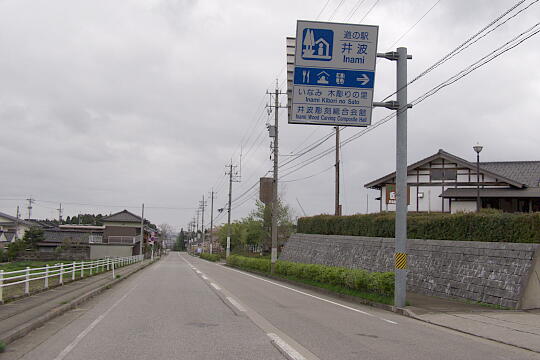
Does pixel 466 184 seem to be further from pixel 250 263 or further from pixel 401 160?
pixel 250 263

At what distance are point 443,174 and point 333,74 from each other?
20.9 meters

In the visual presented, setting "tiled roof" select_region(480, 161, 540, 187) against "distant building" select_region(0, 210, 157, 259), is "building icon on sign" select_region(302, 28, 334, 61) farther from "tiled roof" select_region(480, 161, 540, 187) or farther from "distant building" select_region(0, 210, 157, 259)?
"distant building" select_region(0, 210, 157, 259)

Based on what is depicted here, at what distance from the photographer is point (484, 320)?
1188 centimetres

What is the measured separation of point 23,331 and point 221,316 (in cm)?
430

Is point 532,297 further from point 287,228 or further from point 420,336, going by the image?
point 287,228

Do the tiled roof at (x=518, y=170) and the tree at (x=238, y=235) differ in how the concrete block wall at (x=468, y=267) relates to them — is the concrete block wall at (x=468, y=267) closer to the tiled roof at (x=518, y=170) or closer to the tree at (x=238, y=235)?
the tiled roof at (x=518, y=170)

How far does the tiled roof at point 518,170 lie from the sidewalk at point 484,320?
19716 millimetres

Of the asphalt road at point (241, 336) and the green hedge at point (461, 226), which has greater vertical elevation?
the green hedge at point (461, 226)

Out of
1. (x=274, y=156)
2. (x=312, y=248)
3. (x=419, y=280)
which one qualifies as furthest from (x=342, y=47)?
(x=312, y=248)

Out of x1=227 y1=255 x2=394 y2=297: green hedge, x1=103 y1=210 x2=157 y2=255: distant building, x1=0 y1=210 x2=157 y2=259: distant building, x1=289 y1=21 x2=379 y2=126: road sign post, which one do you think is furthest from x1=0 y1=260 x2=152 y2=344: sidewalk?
x1=103 y1=210 x2=157 y2=255: distant building

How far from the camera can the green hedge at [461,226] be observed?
1492cm

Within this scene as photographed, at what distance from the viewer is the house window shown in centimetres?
3164

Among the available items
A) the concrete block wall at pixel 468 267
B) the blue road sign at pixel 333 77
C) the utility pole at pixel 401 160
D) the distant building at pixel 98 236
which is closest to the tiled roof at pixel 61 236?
the distant building at pixel 98 236

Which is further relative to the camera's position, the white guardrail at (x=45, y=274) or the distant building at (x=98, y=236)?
the distant building at (x=98, y=236)
